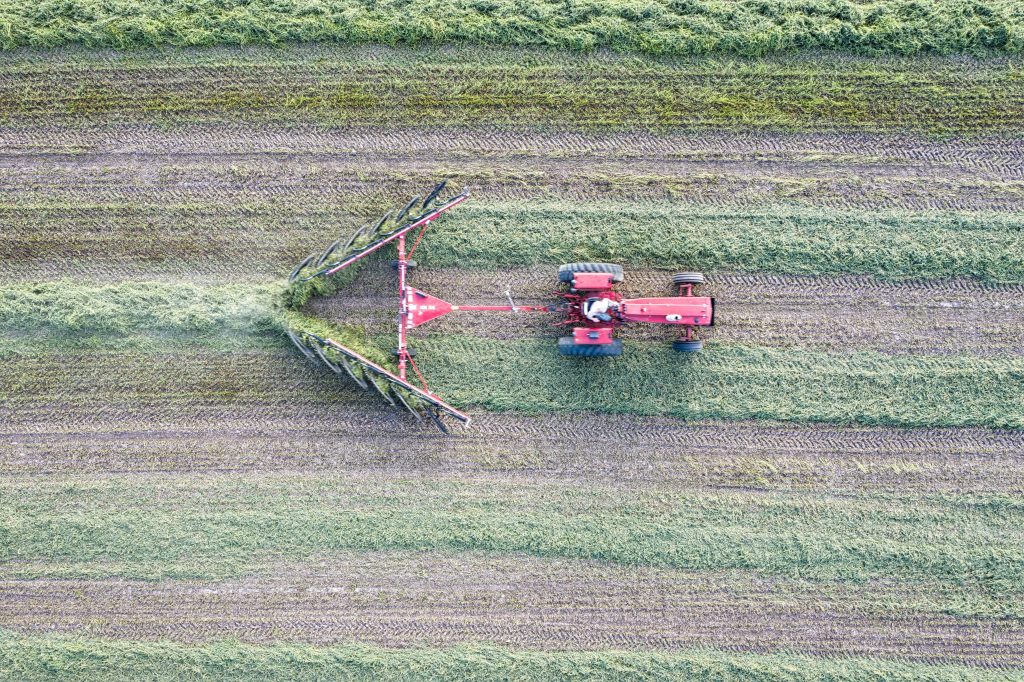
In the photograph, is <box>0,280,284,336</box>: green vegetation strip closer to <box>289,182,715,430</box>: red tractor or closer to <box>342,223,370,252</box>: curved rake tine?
<box>289,182,715,430</box>: red tractor

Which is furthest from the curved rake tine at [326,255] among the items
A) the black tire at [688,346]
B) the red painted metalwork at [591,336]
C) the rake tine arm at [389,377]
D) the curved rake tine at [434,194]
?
the black tire at [688,346]

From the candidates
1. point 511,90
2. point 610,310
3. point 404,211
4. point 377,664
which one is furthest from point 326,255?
point 377,664

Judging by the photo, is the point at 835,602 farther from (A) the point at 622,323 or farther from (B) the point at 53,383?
(B) the point at 53,383

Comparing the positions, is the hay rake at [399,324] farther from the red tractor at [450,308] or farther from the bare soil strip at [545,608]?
the bare soil strip at [545,608]

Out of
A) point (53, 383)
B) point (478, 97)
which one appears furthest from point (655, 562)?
point (53, 383)

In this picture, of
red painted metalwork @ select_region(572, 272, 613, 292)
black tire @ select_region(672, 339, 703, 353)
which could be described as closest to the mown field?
black tire @ select_region(672, 339, 703, 353)
